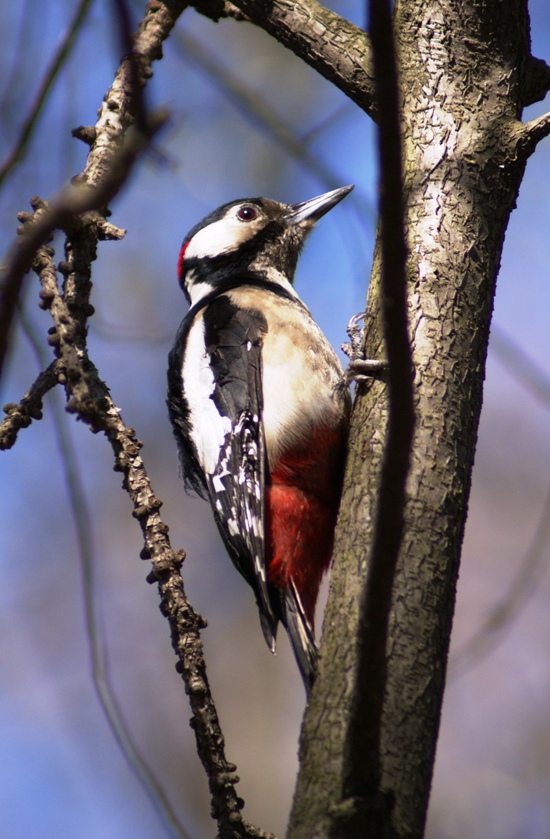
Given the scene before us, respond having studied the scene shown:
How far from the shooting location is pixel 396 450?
147cm

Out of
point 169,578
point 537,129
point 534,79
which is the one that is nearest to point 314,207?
point 534,79

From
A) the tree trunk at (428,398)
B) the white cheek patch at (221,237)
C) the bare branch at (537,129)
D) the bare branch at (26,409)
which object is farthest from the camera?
the white cheek patch at (221,237)

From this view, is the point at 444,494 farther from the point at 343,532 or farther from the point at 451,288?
the point at 451,288

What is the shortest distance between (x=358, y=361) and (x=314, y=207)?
71.4 inches

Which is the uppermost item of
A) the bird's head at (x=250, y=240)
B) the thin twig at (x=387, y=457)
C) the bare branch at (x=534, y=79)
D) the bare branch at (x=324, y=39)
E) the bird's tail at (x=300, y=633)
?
the bird's head at (x=250, y=240)

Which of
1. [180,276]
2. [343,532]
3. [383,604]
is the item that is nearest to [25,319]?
[343,532]

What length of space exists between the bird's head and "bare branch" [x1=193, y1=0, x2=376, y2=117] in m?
1.28

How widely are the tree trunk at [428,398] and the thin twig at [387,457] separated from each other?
0.18ft

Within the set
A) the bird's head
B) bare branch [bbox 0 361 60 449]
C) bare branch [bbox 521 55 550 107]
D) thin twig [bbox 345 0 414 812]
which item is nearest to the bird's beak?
the bird's head

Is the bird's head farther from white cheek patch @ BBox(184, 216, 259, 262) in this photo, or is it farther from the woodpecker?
the woodpecker

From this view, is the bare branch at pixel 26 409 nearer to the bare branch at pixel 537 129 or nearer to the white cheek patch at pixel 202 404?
the white cheek patch at pixel 202 404

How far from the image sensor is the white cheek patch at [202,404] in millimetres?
3334

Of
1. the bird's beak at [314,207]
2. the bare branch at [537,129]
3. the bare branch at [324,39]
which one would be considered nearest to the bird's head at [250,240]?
the bird's beak at [314,207]

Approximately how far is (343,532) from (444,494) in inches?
10.0
